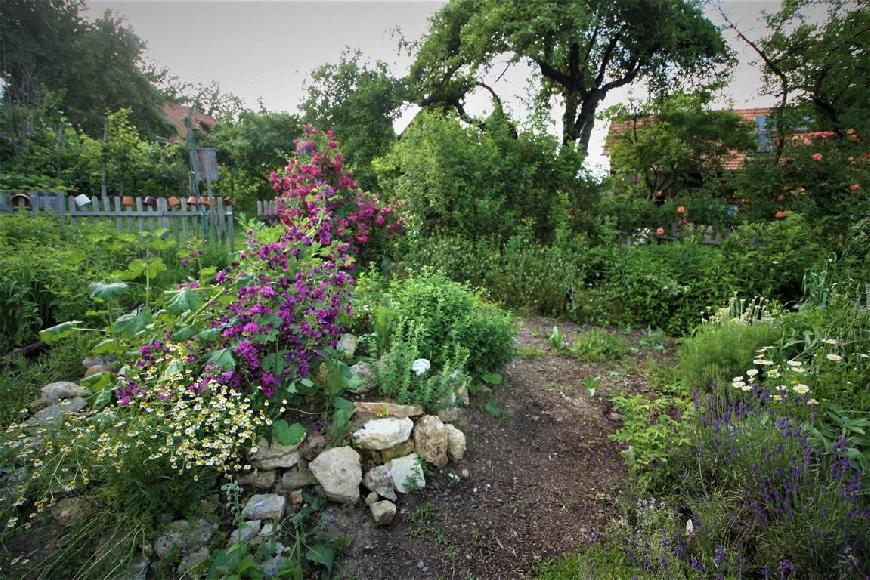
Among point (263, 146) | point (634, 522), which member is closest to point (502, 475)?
point (634, 522)

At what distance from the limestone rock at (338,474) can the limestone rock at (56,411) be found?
4.40ft

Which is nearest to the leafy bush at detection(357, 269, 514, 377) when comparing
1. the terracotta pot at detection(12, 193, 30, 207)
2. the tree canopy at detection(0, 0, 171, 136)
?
the terracotta pot at detection(12, 193, 30, 207)

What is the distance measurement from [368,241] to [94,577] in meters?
5.90

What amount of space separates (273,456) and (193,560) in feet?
1.81

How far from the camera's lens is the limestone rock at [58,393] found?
264cm

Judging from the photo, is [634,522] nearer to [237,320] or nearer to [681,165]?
[237,320]

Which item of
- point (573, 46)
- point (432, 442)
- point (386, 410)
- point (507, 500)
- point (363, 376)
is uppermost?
point (573, 46)

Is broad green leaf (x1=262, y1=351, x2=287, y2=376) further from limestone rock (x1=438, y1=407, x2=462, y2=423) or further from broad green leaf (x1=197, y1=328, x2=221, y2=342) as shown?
limestone rock (x1=438, y1=407, x2=462, y2=423)

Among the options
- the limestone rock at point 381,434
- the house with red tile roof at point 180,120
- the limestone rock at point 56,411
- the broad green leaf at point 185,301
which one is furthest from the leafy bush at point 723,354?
the house with red tile roof at point 180,120

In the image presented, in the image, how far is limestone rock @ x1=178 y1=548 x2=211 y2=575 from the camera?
1.90m

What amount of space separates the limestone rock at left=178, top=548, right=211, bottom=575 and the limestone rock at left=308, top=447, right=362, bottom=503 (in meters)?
0.58

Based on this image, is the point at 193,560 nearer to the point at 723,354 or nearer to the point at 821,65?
the point at 723,354

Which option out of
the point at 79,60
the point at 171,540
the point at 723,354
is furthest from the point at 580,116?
the point at 79,60

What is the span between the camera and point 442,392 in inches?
117
